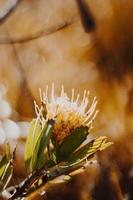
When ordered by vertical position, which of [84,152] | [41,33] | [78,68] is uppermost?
[41,33]

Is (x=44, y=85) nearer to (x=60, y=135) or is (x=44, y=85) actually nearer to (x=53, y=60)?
(x=53, y=60)

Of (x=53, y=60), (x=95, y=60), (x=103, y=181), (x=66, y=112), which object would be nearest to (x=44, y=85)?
(x=53, y=60)

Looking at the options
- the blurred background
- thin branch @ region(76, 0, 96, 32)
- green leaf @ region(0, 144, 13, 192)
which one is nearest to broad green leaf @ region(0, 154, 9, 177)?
green leaf @ region(0, 144, 13, 192)

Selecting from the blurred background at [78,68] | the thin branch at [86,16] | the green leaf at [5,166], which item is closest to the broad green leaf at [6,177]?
the green leaf at [5,166]

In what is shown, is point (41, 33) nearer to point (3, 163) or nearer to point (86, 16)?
point (86, 16)

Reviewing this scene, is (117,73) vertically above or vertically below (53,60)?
below

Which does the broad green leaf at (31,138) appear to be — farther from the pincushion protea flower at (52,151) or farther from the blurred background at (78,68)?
the blurred background at (78,68)

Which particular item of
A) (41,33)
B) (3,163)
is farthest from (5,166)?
(41,33)
